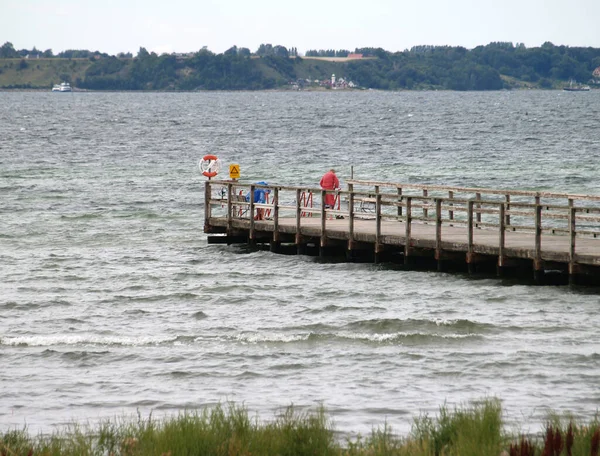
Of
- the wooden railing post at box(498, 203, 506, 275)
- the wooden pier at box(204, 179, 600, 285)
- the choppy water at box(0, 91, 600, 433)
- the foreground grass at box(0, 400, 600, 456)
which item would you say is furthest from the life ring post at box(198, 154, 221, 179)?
the foreground grass at box(0, 400, 600, 456)

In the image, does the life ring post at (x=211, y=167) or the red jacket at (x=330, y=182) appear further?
the life ring post at (x=211, y=167)

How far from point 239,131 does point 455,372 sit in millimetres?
88241

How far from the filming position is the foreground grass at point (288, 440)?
31.7 ft

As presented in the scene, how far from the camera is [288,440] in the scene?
1015 centimetres

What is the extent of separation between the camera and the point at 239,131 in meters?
102

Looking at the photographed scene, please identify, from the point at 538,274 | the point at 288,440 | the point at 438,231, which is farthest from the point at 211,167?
the point at 288,440

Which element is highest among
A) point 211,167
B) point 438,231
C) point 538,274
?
point 211,167

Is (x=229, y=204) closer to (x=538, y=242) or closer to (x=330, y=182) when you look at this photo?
(x=330, y=182)

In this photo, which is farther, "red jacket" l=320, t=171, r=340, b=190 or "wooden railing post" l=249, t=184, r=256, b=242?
"red jacket" l=320, t=171, r=340, b=190

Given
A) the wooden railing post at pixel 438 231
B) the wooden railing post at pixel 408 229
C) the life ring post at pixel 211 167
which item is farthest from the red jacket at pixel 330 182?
the wooden railing post at pixel 438 231

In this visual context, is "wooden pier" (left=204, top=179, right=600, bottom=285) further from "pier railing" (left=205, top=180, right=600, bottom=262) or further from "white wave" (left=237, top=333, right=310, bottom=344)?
"white wave" (left=237, top=333, right=310, bottom=344)

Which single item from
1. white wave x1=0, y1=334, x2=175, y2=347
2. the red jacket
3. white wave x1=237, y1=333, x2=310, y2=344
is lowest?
white wave x1=0, y1=334, x2=175, y2=347

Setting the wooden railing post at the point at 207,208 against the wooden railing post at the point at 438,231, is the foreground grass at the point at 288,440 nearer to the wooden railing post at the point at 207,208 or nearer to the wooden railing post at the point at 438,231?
the wooden railing post at the point at 438,231

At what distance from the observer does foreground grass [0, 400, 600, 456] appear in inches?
381
